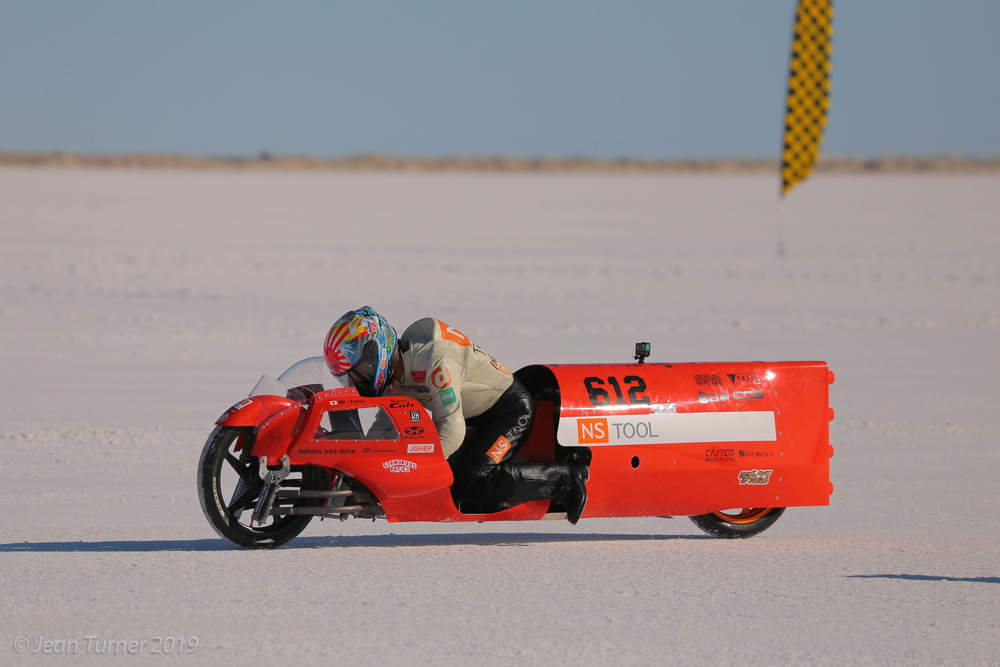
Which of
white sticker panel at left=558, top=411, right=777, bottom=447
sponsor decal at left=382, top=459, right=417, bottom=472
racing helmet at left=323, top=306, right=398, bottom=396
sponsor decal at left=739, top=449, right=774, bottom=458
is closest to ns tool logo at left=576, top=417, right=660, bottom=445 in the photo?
white sticker panel at left=558, top=411, right=777, bottom=447

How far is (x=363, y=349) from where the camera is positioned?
7.43 metres

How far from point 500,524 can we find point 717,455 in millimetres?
1444

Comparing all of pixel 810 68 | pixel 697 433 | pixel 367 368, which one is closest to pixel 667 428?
pixel 697 433

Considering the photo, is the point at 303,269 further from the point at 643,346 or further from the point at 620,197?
the point at 620,197

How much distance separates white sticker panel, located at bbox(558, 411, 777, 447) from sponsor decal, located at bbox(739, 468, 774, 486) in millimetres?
166

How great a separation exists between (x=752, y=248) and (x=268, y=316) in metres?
15.8

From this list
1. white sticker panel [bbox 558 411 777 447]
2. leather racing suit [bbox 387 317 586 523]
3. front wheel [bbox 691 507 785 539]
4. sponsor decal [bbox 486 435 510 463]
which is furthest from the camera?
front wheel [bbox 691 507 785 539]

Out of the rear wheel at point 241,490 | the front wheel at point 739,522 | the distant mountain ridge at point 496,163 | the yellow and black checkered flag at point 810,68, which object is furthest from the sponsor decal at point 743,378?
the distant mountain ridge at point 496,163

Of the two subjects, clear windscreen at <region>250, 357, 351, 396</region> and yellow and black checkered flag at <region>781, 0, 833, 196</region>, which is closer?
clear windscreen at <region>250, 357, 351, 396</region>

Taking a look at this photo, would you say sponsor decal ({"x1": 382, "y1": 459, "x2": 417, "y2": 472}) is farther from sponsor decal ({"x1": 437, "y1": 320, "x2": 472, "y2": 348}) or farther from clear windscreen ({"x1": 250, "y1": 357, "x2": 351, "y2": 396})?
sponsor decal ({"x1": 437, "y1": 320, "x2": 472, "y2": 348})

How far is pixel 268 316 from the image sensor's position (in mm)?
19531

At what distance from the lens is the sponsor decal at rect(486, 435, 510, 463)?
25.0ft

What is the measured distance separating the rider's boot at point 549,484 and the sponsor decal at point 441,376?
54 cm

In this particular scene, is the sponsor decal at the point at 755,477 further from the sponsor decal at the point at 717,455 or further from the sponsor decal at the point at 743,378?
the sponsor decal at the point at 743,378
